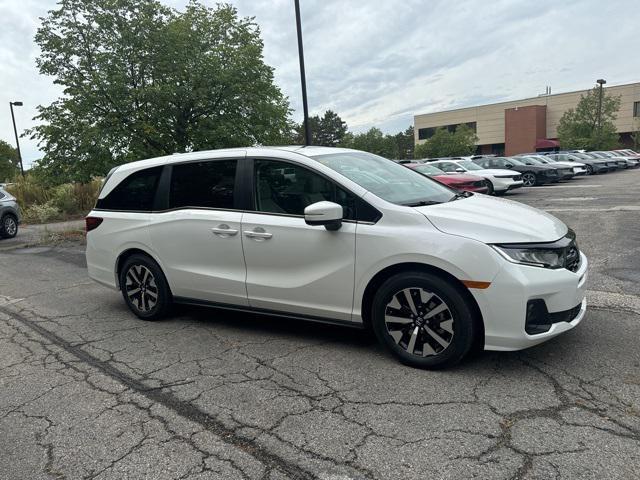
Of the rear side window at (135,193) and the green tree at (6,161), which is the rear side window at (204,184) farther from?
the green tree at (6,161)

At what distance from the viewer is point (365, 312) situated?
3.98 meters

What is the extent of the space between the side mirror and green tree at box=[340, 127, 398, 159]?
7822 centimetres

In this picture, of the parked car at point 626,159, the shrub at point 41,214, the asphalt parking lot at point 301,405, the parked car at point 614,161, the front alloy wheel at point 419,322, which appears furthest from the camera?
the parked car at point 626,159

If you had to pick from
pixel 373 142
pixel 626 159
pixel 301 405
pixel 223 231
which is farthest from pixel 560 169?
pixel 373 142

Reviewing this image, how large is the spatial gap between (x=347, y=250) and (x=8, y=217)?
1352 cm

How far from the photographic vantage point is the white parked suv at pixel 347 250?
11.4ft

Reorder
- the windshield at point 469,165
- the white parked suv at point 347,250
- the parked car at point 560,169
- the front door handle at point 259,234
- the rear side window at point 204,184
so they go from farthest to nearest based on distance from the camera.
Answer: the parked car at point 560,169 < the windshield at point 469,165 < the rear side window at point 204,184 < the front door handle at point 259,234 < the white parked suv at point 347,250

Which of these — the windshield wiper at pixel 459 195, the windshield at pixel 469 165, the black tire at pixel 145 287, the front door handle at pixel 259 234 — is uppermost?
the windshield wiper at pixel 459 195

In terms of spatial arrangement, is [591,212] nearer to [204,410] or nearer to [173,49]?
[173,49]

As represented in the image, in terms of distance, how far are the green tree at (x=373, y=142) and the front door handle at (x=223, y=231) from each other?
254 feet

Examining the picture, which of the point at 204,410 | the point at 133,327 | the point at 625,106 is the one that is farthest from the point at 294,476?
the point at 625,106

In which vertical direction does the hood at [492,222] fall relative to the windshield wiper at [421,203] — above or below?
below

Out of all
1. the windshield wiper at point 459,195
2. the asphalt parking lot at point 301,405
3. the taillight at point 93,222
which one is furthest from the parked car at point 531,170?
the taillight at point 93,222

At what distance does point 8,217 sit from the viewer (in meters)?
14.1
